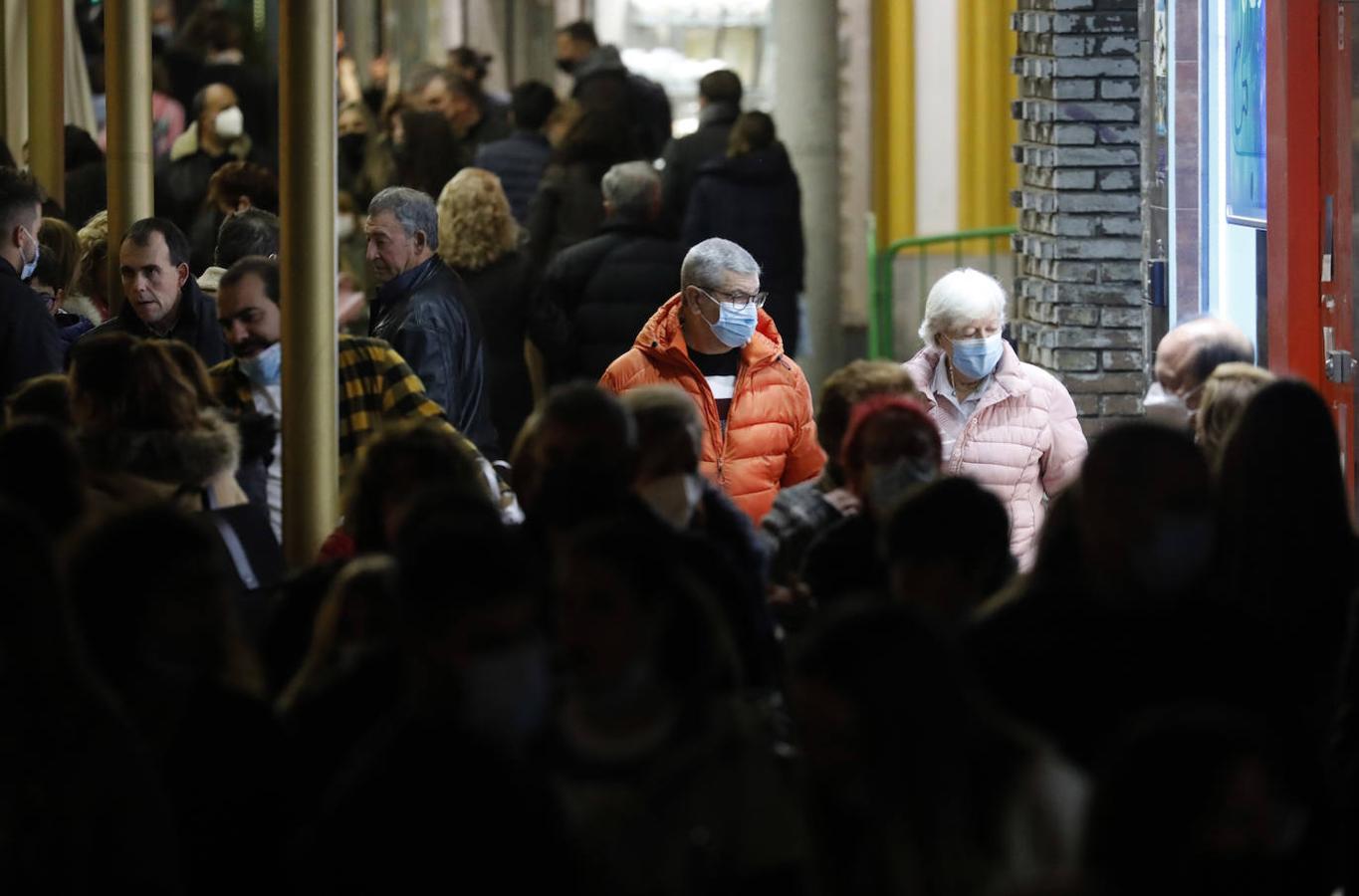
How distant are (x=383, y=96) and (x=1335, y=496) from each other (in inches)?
682

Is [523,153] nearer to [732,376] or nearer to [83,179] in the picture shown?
[83,179]

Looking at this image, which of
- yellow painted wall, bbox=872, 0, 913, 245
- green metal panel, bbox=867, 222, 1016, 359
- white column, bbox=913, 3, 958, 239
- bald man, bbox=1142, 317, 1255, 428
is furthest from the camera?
yellow painted wall, bbox=872, 0, 913, 245

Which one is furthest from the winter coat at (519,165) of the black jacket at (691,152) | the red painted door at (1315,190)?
the red painted door at (1315,190)

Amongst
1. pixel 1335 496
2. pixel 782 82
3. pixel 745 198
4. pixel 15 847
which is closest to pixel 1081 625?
pixel 1335 496

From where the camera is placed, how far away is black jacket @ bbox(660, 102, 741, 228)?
15430mm

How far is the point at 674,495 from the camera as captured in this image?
630cm

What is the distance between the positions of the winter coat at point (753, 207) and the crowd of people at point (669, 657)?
7.02m

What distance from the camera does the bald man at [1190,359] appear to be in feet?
Answer: 24.0

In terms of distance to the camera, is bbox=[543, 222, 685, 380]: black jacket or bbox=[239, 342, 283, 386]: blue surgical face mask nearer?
bbox=[239, 342, 283, 386]: blue surgical face mask

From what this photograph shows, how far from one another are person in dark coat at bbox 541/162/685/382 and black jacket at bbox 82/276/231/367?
116 inches

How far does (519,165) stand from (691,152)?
3.31 feet

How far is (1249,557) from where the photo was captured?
5.64m

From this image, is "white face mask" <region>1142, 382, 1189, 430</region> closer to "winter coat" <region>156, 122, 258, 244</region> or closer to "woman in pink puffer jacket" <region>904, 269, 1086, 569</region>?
"woman in pink puffer jacket" <region>904, 269, 1086, 569</region>

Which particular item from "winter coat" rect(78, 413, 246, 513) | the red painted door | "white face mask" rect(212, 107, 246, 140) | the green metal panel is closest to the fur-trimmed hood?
"winter coat" rect(78, 413, 246, 513)
